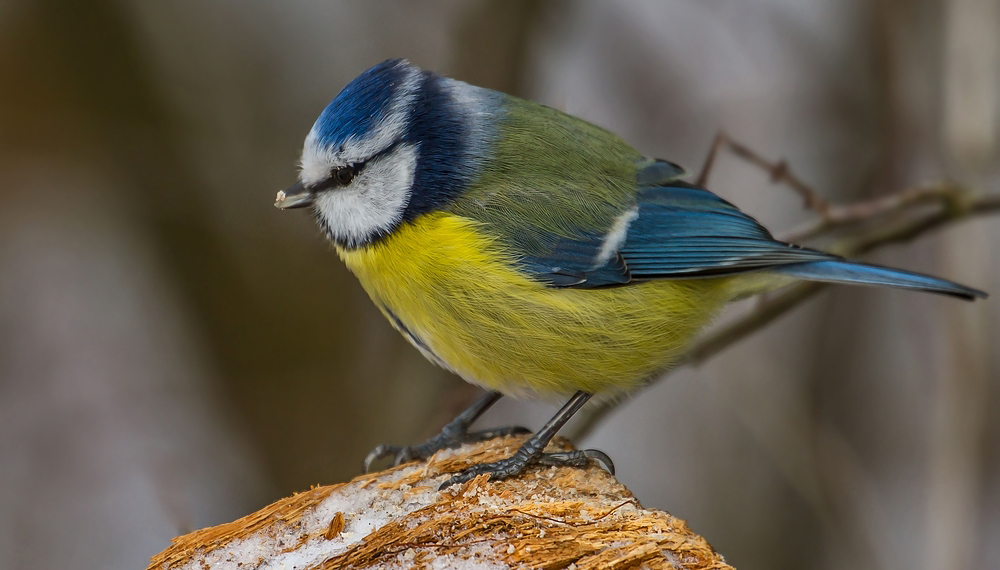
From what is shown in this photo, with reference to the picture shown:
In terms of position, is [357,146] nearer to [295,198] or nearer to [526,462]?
[295,198]

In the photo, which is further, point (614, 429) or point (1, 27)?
point (614, 429)

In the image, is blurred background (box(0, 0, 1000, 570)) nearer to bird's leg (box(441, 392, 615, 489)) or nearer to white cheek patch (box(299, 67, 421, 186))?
white cheek patch (box(299, 67, 421, 186))

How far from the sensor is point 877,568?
3285 millimetres

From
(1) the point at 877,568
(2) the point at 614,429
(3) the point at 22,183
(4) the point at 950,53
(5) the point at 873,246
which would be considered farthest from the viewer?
(2) the point at 614,429

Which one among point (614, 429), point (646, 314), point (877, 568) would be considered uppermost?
point (646, 314)

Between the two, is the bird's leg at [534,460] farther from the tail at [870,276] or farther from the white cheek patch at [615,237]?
the tail at [870,276]

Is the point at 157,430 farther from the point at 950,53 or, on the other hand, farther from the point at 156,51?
the point at 950,53

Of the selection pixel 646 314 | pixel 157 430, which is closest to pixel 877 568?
pixel 646 314

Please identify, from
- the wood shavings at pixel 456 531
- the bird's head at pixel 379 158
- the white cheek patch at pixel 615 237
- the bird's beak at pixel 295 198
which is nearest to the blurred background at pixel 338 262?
the bird's head at pixel 379 158

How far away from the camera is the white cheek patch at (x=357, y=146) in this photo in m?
2.25

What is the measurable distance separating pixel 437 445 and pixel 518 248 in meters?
0.59

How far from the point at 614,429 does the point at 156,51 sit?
9.02 ft

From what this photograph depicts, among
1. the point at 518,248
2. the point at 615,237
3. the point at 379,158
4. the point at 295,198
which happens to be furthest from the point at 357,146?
the point at 615,237

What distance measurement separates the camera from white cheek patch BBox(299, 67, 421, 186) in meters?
2.25
